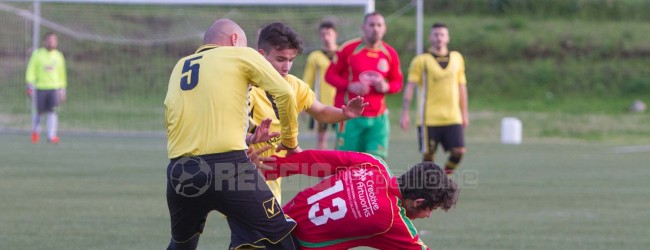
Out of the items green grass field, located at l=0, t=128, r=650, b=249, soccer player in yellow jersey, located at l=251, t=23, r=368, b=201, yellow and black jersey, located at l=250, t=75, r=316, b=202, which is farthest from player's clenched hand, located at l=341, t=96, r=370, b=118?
green grass field, located at l=0, t=128, r=650, b=249

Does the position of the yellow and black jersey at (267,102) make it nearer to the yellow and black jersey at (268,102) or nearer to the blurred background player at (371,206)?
the yellow and black jersey at (268,102)

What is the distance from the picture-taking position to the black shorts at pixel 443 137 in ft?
41.5

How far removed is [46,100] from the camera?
20125mm

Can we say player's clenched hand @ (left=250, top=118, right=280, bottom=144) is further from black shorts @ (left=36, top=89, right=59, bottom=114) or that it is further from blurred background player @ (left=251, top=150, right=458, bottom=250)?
black shorts @ (left=36, top=89, right=59, bottom=114)

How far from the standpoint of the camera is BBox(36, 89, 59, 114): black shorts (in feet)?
65.9

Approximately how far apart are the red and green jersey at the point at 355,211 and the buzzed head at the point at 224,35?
89 cm

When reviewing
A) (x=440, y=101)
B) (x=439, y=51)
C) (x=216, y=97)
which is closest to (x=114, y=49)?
(x=439, y=51)

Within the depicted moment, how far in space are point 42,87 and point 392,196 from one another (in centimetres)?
1594

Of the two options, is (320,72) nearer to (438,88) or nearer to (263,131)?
(438,88)

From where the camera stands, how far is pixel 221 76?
5312mm

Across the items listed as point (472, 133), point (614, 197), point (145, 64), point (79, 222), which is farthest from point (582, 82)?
point (79, 222)

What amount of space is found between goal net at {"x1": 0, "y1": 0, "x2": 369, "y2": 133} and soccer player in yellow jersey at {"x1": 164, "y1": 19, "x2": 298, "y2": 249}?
18.7m

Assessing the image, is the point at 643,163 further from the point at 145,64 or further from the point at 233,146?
the point at 145,64

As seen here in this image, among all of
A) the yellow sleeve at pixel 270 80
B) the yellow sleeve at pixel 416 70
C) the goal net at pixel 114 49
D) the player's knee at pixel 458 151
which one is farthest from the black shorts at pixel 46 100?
the yellow sleeve at pixel 270 80
